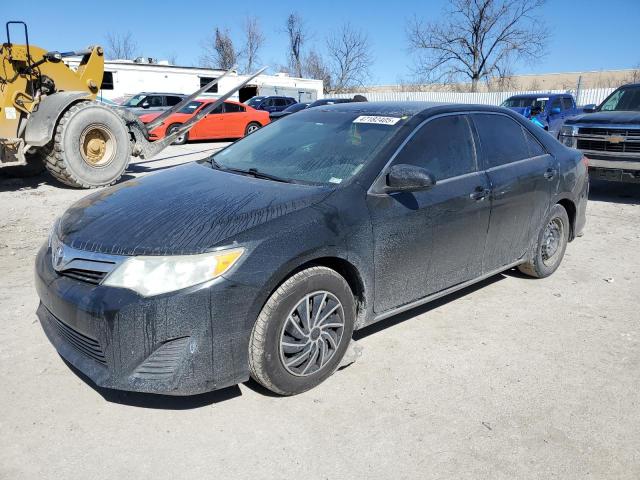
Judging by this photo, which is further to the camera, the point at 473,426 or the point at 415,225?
the point at 415,225

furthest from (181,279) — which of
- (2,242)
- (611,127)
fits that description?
(611,127)

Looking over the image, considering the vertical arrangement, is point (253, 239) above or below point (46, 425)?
above

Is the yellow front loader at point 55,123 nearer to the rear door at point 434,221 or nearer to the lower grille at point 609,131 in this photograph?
the rear door at point 434,221

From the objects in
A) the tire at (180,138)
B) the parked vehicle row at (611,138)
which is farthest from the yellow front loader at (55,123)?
the parked vehicle row at (611,138)

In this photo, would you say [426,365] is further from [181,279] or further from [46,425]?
[46,425]

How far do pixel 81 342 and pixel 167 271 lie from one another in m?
0.68

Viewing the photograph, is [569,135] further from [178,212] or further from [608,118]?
[178,212]

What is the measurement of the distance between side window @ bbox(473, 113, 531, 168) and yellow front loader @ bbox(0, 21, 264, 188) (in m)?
6.85

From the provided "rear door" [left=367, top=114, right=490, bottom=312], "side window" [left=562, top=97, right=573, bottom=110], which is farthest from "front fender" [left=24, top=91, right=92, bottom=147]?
"side window" [left=562, top=97, right=573, bottom=110]

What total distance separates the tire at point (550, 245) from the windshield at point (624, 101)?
564cm

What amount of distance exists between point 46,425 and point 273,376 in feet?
3.98

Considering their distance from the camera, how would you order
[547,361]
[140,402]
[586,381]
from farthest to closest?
[547,361] < [586,381] < [140,402]

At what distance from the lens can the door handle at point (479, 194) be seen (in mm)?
3775

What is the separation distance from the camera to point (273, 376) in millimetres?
2811
